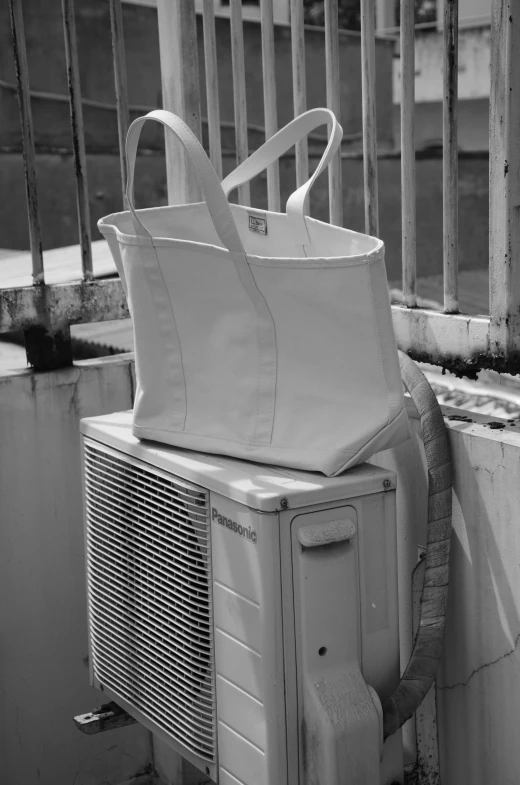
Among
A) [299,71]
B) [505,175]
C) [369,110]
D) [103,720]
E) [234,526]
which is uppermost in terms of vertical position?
[299,71]

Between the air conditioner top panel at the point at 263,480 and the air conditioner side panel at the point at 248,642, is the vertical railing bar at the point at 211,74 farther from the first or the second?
the air conditioner side panel at the point at 248,642

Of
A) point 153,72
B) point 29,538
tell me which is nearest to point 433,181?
point 153,72

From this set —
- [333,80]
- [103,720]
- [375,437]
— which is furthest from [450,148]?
[103,720]

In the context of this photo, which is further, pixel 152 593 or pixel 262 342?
pixel 152 593

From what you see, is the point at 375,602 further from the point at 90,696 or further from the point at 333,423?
the point at 90,696

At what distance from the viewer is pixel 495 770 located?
1349 millimetres

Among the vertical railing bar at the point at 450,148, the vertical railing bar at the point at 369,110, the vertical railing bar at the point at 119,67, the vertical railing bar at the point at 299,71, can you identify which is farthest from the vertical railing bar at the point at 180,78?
the vertical railing bar at the point at 450,148

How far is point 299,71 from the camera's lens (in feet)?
5.93

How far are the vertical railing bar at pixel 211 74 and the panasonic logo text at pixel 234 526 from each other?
0.88 metres

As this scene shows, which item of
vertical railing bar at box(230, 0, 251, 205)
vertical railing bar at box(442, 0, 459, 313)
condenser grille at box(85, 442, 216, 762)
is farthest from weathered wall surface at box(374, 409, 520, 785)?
vertical railing bar at box(230, 0, 251, 205)

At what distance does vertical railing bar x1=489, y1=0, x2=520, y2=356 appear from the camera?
1.33m

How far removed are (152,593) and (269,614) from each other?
30 cm

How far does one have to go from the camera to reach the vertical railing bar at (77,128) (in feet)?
6.36

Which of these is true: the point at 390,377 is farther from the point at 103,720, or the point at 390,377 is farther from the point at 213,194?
the point at 103,720
